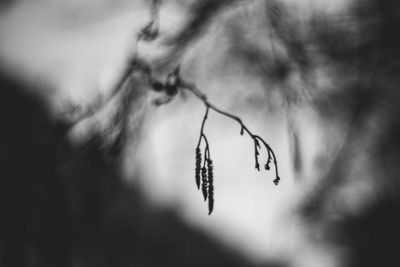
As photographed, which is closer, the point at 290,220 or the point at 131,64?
the point at 131,64

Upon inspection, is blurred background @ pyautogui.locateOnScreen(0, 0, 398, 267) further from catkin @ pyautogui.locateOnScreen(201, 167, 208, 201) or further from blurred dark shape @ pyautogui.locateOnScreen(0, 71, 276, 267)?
catkin @ pyautogui.locateOnScreen(201, 167, 208, 201)

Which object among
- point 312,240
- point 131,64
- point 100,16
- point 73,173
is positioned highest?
point 100,16

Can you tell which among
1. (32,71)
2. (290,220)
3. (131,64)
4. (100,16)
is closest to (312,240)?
(290,220)

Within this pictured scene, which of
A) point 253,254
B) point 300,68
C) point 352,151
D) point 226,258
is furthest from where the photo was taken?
point 226,258

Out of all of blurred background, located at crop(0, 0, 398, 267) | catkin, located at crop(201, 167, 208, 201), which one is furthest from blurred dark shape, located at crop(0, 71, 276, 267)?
catkin, located at crop(201, 167, 208, 201)

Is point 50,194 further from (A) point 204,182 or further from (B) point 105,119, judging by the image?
(A) point 204,182

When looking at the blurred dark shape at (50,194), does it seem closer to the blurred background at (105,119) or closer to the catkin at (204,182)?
the blurred background at (105,119)

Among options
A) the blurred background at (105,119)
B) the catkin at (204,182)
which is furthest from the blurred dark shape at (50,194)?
the catkin at (204,182)

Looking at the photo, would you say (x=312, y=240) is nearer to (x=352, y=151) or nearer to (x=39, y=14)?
(x=352, y=151)
